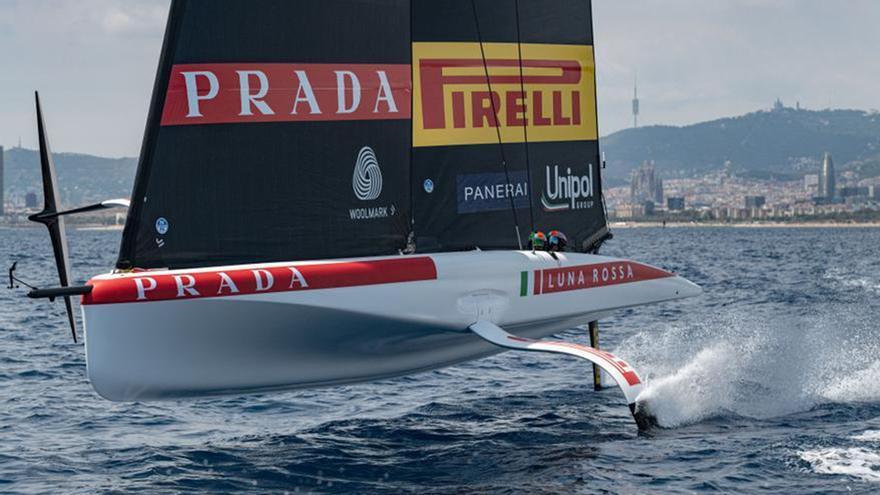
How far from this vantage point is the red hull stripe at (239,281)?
9.66 meters

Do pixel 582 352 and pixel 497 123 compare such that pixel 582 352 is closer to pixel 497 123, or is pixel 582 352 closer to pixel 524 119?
pixel 497 123

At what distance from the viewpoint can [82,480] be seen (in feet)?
31.7

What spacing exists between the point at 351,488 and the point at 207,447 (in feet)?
7.22

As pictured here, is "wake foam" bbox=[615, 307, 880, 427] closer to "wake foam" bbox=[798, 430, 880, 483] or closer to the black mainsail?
"wake foam" bbox=[798, 430, 880, 483]

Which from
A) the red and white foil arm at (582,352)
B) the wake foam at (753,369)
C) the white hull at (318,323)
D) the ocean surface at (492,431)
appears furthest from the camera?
the wake foam at (753,369)

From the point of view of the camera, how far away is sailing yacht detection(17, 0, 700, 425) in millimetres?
10039

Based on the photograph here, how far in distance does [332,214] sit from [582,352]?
275 cm

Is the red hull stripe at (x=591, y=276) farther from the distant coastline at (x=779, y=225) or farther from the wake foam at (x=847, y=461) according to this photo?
the distant coastline at (x=779, y=225)

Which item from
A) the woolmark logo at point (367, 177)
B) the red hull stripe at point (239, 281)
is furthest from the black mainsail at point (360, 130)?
the red hull stripe at point (239, 281)

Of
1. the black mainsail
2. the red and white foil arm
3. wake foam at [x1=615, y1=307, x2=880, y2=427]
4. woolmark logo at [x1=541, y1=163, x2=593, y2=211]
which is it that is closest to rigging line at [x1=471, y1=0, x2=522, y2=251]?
the black mainsail

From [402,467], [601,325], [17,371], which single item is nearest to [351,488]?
[402,467]

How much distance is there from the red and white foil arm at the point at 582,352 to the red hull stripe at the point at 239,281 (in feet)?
3.46

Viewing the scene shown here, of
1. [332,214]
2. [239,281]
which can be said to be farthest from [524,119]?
[239,281]

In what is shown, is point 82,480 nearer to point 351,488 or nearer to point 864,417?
point 351,488
